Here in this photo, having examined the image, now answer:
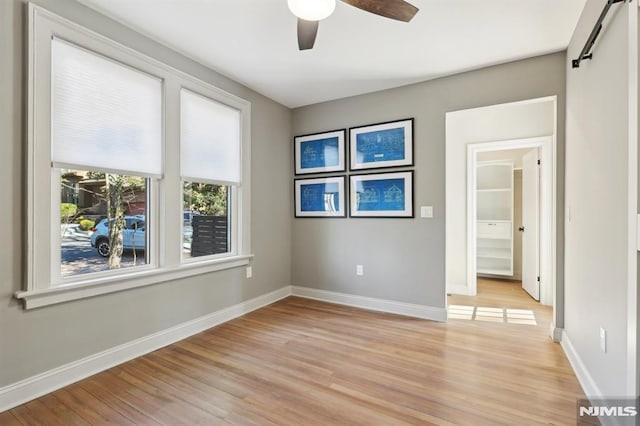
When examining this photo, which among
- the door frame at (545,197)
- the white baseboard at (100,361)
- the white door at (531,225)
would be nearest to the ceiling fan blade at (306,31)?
the white baseboard at (100,361)

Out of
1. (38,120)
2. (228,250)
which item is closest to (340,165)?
(228,250)

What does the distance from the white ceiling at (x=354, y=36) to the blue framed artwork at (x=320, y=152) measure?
0.76 metres

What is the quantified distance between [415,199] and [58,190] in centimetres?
308

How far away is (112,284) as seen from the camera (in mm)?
2248

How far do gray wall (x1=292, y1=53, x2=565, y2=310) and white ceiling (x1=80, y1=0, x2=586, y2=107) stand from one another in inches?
6.6

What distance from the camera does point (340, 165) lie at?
3797mm

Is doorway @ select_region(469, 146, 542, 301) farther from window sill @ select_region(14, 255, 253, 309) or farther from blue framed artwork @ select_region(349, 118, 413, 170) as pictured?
window sill @ select_region(14, 255, 253, 309)

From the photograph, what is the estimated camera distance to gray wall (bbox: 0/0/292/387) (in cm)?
177

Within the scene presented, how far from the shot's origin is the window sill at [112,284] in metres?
1.87

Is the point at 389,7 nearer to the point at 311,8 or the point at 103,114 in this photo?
the point at 311,8

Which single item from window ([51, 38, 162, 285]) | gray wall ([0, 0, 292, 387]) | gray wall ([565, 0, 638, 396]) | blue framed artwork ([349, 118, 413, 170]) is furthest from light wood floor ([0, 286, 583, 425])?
blue framed artwork ([349, 118, 413, 170])

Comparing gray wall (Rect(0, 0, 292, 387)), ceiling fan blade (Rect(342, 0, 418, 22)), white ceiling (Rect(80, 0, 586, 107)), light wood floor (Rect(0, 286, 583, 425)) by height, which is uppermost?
white ceiling (Rect(80, 0, 586, 107))

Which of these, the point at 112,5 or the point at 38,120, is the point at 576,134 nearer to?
the point at 112,5

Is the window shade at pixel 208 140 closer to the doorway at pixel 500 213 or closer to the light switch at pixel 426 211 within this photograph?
the light switch at pixel 426 211
